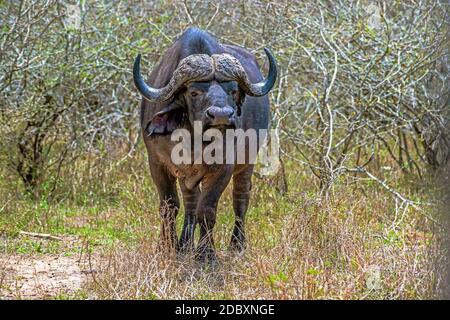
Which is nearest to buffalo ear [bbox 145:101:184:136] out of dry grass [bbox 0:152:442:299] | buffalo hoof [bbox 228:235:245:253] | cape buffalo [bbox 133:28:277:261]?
cape buffalo [bbox 133:28:277:261]

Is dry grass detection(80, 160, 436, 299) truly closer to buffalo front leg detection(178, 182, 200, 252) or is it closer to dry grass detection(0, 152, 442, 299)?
dry grass detection(0, 152, 442, 299)

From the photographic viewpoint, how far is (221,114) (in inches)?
243

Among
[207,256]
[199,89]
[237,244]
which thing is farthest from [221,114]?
[237,244]

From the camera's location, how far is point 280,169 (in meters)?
9.38

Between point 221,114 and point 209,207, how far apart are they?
2.72 ft

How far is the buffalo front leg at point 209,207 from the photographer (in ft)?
21.7

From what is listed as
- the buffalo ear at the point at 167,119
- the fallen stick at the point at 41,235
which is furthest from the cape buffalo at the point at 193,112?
the fallen stick at the point at 41,235

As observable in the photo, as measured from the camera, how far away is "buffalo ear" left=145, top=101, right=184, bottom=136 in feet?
21.9

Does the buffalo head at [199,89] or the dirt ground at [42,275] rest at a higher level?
the buffalo head at [199,89]

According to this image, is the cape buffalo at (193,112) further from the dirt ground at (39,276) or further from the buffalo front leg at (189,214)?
the dirt ground at (39,276)

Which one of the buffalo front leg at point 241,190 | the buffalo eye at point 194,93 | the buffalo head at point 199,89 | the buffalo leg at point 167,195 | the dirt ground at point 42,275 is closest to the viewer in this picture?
the dirt ground at point 42,275

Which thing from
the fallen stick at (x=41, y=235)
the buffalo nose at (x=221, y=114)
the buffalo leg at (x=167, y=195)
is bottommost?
the fallen stick at (x=41, y=235)

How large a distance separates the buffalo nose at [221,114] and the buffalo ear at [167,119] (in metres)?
0.52

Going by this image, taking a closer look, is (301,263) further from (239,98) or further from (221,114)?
(239,98)
